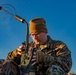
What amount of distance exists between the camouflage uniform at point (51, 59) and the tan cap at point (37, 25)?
27cm

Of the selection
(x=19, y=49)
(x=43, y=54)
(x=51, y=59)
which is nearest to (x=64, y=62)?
(x=51, y=59)

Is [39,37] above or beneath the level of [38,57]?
above

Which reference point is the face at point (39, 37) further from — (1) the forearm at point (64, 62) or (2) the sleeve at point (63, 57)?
(1) the forearm at point (64, 62)

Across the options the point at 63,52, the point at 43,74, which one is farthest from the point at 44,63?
the point at 63,52

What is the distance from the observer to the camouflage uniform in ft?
17.7

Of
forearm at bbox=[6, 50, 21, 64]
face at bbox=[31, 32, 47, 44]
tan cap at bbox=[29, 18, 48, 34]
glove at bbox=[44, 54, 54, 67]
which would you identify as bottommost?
glove at bbox=[44, 54, 54, 67]

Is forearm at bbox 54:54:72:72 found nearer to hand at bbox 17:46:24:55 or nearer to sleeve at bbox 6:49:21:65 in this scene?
hand at bbox 17:46:24:55

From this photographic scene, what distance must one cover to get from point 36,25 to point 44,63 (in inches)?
46.4

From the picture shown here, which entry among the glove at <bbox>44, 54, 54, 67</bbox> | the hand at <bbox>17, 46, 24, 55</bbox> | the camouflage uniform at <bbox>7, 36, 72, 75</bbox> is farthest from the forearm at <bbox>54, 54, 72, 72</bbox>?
the hand at <bbox>17, 46, 24, 55</bbox>

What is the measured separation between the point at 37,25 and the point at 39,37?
36cm

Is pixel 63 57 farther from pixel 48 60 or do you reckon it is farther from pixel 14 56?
pixel 14 56

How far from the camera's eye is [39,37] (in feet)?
20.6

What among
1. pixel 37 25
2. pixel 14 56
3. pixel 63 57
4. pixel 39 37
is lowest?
pixel 63 57

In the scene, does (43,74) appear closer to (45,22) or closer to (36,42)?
(36,42)
